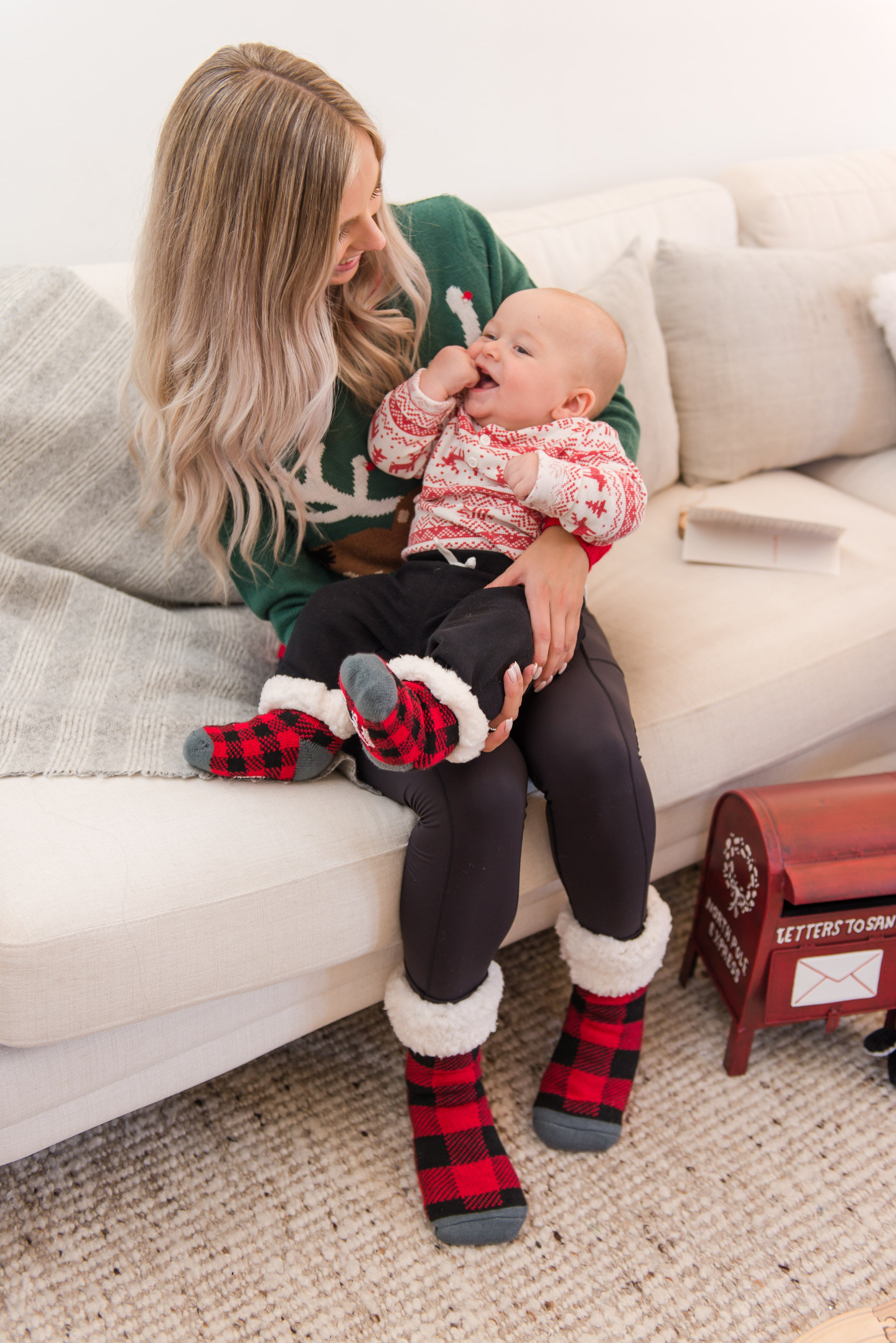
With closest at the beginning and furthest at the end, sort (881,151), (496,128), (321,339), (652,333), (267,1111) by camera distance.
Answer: (321,339), (267,1111), (652,333), (496,128), (881,151)

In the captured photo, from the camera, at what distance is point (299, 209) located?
0.94m

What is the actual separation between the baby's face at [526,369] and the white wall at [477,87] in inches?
19.9

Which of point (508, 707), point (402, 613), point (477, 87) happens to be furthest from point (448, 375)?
point (477, 87)

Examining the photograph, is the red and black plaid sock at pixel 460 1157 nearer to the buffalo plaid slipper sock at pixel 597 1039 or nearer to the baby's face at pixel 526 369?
the buffalo plaid slipper sock at pixel 597 1039

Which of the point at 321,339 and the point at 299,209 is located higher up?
the point at 299,209

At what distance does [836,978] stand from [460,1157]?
0.51 metres

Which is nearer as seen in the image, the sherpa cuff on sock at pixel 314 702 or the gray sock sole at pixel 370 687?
the gray sock sole at pixel 370 687

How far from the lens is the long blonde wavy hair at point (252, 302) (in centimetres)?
92

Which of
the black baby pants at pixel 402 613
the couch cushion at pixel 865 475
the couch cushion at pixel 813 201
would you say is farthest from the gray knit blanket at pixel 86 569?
the couch cushion at pixel 813 201

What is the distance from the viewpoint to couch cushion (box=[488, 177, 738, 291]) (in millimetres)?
1596

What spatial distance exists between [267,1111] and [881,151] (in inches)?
90.9

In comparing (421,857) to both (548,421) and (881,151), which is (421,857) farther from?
(881,151)

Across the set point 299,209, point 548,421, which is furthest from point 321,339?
point 548,421

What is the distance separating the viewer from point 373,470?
120cm
